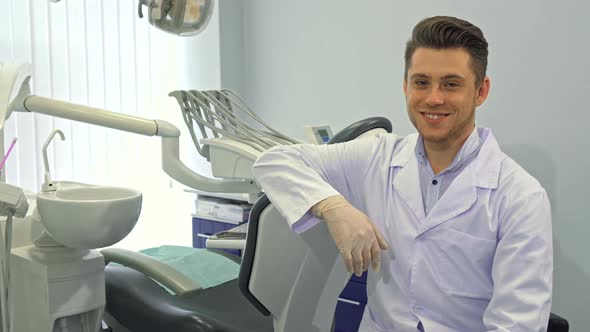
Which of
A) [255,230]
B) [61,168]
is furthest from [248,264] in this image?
[61,168]

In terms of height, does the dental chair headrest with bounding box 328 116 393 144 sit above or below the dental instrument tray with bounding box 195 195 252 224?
above

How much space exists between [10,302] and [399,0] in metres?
1.81

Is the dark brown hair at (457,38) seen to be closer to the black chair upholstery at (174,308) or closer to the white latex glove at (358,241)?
the white latex glove at (358,241)

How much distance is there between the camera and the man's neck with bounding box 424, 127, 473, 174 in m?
1.13

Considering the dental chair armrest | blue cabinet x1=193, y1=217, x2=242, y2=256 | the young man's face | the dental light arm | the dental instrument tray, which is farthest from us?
blue cabinet x1=193, y1=217, x2=242, y2=256

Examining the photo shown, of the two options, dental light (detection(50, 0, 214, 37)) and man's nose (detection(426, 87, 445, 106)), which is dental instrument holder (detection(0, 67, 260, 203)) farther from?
man's nose (detection(426, 87, 445, 106))

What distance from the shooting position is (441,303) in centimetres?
106

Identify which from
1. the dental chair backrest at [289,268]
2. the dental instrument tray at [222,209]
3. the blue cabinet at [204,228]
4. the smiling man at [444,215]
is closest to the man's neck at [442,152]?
the smiling man at [444,215]

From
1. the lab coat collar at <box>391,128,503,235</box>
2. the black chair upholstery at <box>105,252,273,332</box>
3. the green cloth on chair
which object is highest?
the lab coat collar at <box>391,128,503,235</box>

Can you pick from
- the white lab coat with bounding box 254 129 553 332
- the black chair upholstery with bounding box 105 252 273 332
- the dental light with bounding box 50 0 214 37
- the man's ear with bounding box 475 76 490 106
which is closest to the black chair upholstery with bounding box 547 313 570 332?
the white lab coat with bounding box 254 129 553 332

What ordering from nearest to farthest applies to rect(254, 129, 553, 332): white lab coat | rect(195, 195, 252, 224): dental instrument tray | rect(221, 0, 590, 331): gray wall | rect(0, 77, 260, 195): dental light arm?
1. rect(254, 129, 553, 332): white lab coat
2. rect(0, 77, 260, 195): dental light arm
3. rect(221, 0, 590, 331): gray wall
4. rect(195, 195, 252, 224): dental instrument tray

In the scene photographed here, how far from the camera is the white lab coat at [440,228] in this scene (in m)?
0.96

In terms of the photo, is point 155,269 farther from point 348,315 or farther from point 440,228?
point 440,228

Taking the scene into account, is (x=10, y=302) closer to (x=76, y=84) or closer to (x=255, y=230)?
(x=255, y=230)
